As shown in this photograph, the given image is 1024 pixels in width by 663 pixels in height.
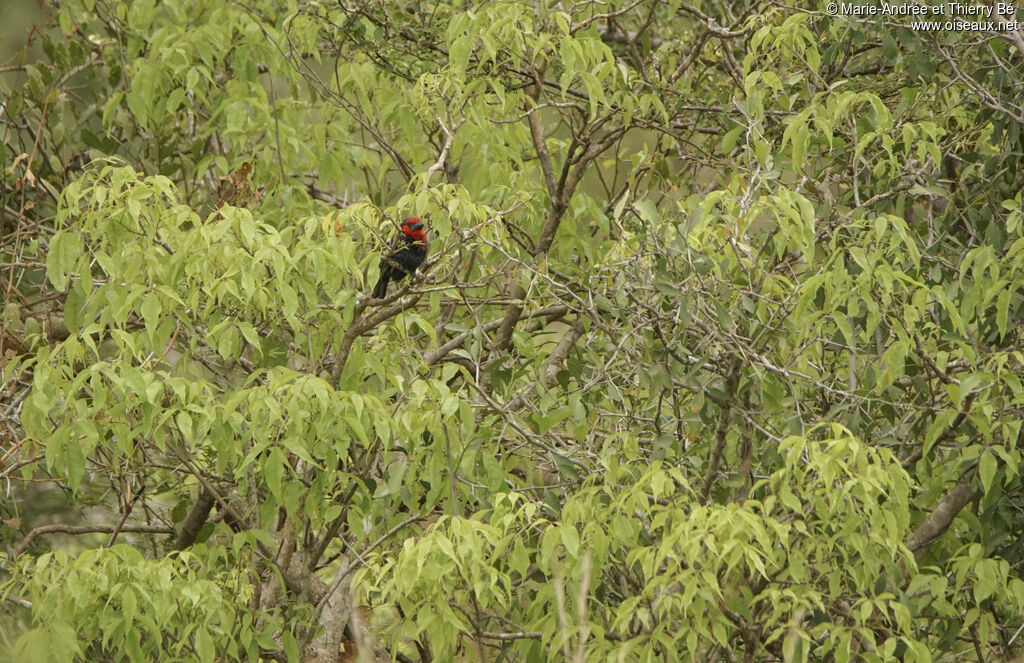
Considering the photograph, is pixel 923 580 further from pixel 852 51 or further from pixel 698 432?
pixel 852 51

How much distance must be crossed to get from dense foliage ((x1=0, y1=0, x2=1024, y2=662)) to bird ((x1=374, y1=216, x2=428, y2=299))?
15 centimetres

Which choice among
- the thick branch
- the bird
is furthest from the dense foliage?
the bird

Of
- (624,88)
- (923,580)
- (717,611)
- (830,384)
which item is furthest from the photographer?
(624,88)

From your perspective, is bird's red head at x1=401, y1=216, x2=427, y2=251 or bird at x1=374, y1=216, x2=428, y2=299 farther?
bird's red head at x1=401, y1=216, x2=427, y2=251

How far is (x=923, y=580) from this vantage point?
3412 millimetres

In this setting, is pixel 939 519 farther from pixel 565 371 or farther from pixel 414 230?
pixel 414 230

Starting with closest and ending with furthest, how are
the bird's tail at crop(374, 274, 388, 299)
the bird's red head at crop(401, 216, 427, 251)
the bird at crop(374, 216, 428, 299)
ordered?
the bird at crop(374, 216, 428, 299) → the bird's red head at crop(401, 216, 427, 251) → the bird's tail at crop(374, 274, 388, 299)

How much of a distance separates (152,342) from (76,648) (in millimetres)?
893

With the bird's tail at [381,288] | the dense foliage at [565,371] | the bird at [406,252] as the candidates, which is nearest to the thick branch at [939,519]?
the dense foliage at [565,371]

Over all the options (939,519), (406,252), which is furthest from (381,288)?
(939,519)

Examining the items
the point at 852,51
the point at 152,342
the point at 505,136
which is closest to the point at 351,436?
the point at 152,342

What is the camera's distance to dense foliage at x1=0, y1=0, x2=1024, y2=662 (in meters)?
3.27

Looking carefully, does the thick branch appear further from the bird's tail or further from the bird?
the bird's tail

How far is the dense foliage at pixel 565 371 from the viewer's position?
3273mm
